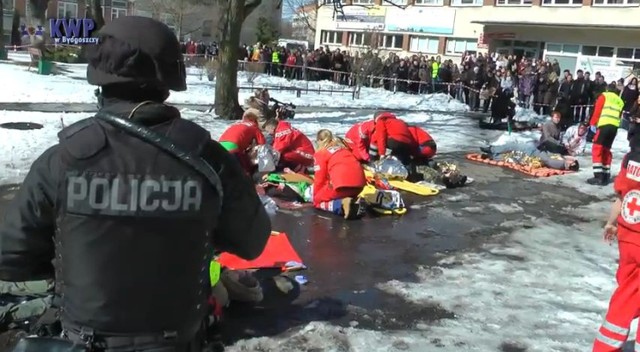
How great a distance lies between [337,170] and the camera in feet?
26.4

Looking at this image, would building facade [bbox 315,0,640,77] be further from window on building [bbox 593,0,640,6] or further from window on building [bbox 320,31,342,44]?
window on building [bbox 320,31,342,44]

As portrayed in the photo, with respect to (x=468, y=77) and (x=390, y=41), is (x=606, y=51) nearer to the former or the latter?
(x=468, y=77)

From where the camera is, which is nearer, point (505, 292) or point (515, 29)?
point (505, 292)

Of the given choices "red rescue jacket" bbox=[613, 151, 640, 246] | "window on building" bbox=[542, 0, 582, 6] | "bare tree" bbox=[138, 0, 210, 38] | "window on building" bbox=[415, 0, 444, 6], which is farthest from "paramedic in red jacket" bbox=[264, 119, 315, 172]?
"bare tree" bbox=[138, 0, 210, 38]

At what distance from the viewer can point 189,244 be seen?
1990 millimetres

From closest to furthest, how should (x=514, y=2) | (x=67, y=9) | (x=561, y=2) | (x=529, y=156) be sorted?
(x=529, y=156), (x=561, y=2), (x=514, y=2), (x=67, y=9)

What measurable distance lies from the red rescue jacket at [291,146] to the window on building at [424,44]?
108 ft

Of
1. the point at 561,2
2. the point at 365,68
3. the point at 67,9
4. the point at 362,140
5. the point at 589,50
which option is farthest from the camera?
the point at 67,9

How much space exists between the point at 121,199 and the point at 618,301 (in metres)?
3.32

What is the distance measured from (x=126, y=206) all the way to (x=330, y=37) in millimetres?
50220

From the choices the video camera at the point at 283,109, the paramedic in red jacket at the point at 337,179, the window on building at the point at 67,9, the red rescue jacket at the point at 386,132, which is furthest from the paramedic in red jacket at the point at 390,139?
the window on building at the point at 67,9

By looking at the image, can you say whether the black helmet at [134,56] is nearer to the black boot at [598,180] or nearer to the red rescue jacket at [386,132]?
the red rescue jacket at [386,132]

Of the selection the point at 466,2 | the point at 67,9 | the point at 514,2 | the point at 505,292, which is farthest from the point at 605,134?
the point at 67,9

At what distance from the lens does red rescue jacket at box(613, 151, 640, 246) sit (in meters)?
4.07
